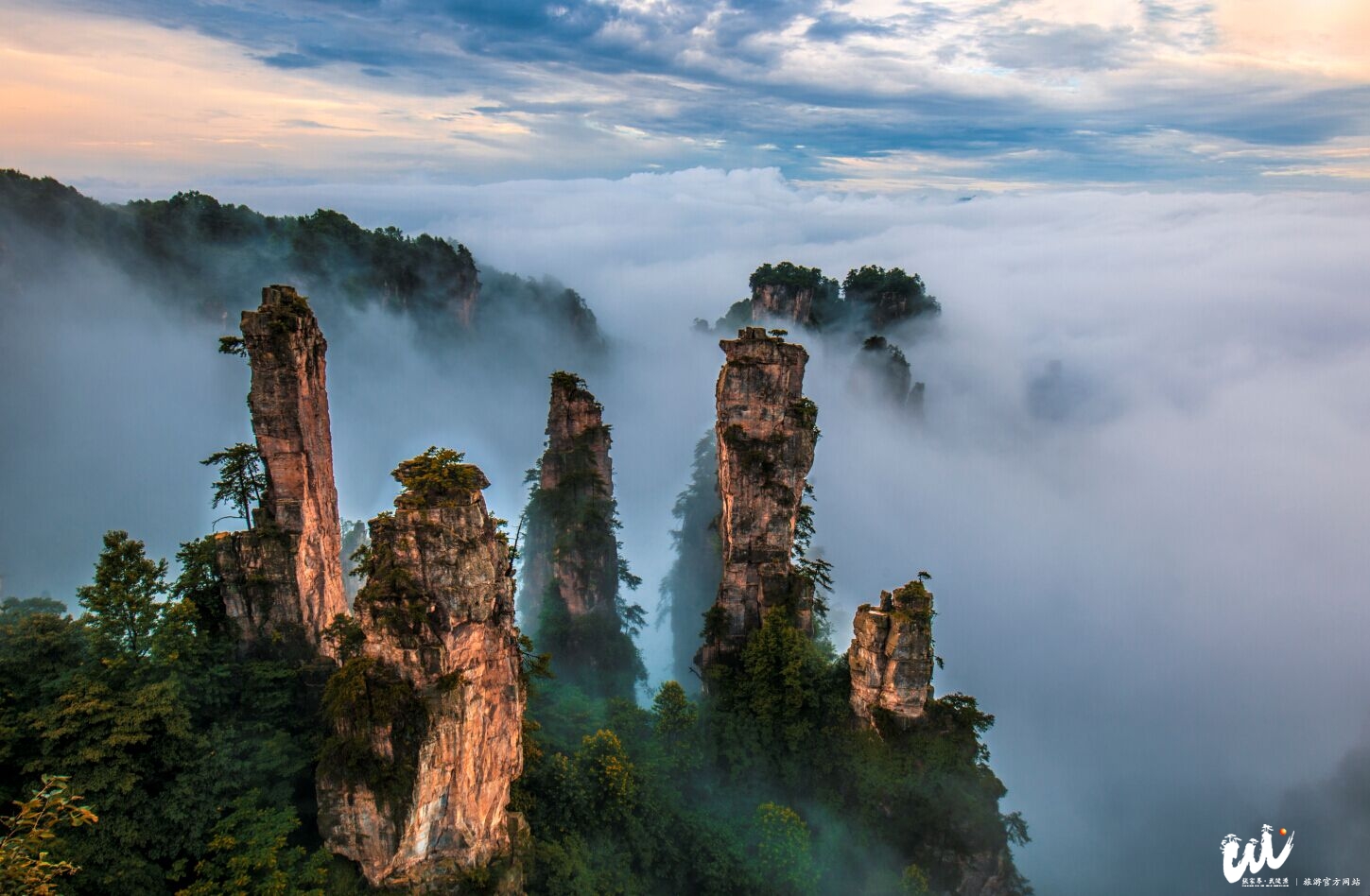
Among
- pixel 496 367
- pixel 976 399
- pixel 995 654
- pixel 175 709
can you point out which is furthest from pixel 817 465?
pixel 175 709

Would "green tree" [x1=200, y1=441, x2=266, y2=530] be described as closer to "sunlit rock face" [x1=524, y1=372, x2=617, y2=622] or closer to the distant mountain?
"sunlit rock face" [x1=524, y1=372, x2=617, y2=622]

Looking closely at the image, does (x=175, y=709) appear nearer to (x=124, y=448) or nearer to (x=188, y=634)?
(x=188, y=634)

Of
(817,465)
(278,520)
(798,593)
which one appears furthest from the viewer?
(817,465)

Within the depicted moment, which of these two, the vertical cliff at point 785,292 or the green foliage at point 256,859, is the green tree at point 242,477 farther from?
the vertical cliff at point 785,292

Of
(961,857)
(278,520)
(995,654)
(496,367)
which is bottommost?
(961,857)

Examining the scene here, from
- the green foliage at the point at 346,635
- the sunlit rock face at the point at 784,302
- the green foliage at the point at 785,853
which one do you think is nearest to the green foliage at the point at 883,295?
the sunlit rock face at the point at 784,302

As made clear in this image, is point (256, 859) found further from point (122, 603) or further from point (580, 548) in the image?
point (580, 548)
